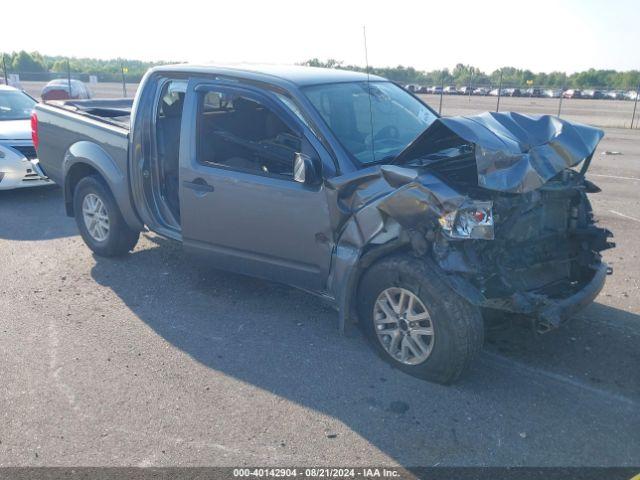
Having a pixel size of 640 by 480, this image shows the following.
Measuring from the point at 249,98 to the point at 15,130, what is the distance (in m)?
6.27

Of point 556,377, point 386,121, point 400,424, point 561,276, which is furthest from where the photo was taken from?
point 386,121

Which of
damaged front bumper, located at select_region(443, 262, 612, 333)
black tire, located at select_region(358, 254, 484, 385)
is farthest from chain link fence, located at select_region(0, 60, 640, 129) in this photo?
black tire, located at select_region(358, 254, 484, 385)

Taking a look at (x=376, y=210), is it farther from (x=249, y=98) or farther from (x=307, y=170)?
(x=249, y=98)

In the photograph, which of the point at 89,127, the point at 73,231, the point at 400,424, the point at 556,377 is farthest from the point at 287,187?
the point at 73,231

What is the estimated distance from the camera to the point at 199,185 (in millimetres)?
4961

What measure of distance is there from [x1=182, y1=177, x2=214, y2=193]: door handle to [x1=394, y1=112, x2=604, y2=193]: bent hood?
5.12 ft

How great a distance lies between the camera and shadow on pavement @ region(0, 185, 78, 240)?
296 inches

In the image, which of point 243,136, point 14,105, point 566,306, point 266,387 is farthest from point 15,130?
point 566,306

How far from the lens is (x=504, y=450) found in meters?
3.33

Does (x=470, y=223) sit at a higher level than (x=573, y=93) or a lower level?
lower

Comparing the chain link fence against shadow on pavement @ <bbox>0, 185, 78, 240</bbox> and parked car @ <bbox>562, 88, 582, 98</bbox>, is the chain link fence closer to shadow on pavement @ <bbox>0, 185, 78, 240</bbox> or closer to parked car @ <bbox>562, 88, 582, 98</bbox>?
parked car @ <bbox>562, 88, 582, 98</bbox>

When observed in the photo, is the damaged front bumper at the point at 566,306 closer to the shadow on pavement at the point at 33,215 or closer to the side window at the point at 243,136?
the side window at the point at 243,136

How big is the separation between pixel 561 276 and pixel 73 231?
583 centimetres

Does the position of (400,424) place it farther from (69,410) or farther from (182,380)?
(69,410)
